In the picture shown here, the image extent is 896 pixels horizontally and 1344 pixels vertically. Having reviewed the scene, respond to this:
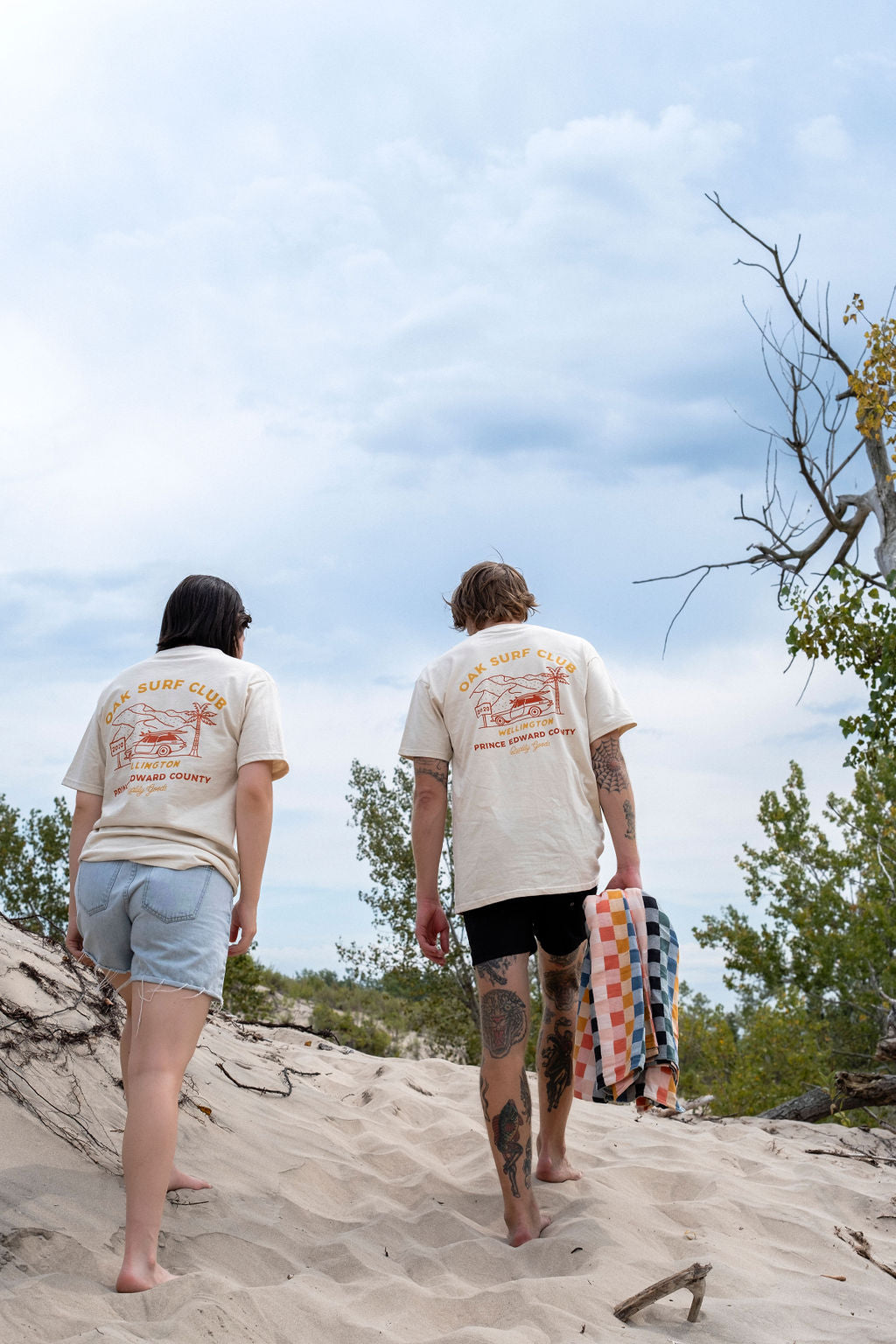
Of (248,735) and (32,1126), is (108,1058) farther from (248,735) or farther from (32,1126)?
(248,735)

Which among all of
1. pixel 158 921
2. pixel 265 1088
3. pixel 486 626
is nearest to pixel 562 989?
pixel 486 626

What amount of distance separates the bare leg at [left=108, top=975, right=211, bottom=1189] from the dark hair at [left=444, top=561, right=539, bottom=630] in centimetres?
174

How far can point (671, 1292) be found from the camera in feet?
8.98

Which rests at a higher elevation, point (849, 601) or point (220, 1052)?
point (849, 601)

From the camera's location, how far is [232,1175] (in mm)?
3791

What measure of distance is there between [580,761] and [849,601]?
6447mm

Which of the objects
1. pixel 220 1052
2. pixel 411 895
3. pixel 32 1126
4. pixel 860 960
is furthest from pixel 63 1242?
pixel 860 960

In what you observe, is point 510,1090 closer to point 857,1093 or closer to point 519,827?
point 519,827

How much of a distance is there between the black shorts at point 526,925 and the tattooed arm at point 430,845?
134 mm

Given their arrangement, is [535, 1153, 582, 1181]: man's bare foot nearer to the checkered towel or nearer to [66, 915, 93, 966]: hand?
the checkered towel

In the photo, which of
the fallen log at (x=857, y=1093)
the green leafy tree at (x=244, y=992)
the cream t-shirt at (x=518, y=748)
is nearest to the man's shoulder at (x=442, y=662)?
the cream t-shirt at (x=518, y=748)

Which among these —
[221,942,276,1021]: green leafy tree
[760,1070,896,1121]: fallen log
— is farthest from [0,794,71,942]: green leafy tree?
[760,1070,896,1121]: fallen log

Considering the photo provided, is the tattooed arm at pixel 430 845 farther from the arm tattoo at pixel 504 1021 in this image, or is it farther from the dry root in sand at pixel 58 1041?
the dry root in sand at pixel 58 1041

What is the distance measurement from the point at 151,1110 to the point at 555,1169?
1.71m
